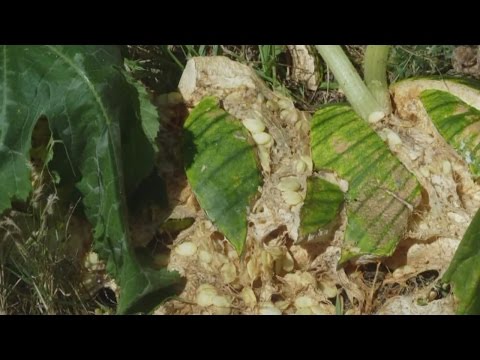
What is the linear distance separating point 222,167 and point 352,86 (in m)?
0.55

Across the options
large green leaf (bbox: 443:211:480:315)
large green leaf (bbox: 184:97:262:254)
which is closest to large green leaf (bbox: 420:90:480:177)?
large green leaf (bbox: 443:211:480:315)

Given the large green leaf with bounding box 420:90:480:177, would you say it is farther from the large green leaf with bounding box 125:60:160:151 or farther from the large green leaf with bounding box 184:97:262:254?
the large green leaf with bounding box 125:60:160:151

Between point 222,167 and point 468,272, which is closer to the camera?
point 468,272

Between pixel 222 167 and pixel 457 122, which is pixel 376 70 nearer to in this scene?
pixel 457 122

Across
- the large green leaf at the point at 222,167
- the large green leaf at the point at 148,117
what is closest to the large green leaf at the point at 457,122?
the large green leaf at the point at 222,167

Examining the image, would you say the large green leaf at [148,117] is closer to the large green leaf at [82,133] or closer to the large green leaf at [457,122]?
the large green leaf at [82,133]

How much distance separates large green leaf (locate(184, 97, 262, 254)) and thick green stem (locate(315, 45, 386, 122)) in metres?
0.40

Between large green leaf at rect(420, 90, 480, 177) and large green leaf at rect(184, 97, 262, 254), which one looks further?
large green leaf at rect(420, 90, 480, 177)

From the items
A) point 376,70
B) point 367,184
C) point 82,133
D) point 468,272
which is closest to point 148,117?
point 82,133

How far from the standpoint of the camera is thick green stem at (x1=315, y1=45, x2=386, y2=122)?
2.50 m

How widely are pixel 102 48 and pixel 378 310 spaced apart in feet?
3.41

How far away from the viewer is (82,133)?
2068 millimetres

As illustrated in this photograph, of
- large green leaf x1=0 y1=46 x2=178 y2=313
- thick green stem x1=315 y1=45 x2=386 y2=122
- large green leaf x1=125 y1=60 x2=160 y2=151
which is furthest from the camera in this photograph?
thick green stem x1=315 y1=45 x2=386 y2=122

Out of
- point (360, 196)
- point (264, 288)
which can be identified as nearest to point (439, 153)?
A: point (360, 196)
